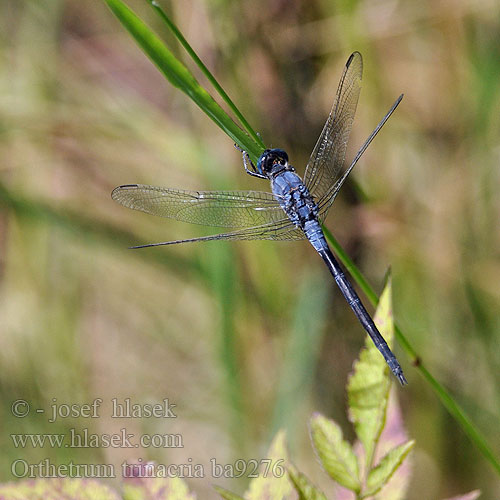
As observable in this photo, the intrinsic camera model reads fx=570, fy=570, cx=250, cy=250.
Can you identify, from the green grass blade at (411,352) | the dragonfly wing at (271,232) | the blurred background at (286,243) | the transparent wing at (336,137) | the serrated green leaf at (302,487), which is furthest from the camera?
the blurred background at (286,243)

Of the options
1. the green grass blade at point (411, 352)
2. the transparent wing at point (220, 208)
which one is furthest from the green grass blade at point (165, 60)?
the transparent wing at point (220, 208)

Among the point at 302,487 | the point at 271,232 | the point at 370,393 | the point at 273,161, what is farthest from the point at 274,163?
the point at 302,487

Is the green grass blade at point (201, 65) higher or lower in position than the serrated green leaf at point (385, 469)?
higher

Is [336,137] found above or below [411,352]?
above

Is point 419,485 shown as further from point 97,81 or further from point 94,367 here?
point 97,81

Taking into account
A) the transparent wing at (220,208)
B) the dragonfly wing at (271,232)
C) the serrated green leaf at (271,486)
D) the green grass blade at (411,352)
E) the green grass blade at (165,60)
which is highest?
the transparent wing at (220,208)

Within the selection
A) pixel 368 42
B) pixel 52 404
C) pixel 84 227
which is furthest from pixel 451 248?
pixel 52 404

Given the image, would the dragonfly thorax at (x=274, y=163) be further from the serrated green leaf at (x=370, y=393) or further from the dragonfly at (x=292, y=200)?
the serrated green leaf at (x=370, y=393)

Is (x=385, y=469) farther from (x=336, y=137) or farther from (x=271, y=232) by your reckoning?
(x=336, y=137)
